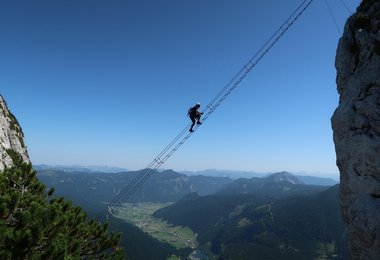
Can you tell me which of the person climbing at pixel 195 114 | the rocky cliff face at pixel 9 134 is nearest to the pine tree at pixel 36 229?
the person climbing at pixel 195 114

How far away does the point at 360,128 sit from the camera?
91.9 feet

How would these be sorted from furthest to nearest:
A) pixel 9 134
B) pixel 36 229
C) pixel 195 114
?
pixel 9 134 < pixel 195 114 < pixel 36 229

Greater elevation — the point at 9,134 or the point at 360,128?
the point at 9,134

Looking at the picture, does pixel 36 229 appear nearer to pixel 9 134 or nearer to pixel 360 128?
pixel 360 128

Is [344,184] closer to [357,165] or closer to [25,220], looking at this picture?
[357,165]

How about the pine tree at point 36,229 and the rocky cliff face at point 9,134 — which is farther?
the rocky cliff face at point 9,134

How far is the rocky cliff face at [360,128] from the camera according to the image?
24.5m

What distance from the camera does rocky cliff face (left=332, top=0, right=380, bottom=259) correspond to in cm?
2455

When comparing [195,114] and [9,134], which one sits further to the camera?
[9,134]

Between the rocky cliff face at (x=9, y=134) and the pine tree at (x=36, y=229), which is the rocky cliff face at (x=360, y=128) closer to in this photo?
the pine tree at (x=36, y=229)

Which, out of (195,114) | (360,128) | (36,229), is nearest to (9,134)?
(195,114)

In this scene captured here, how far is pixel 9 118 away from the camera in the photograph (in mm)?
93375

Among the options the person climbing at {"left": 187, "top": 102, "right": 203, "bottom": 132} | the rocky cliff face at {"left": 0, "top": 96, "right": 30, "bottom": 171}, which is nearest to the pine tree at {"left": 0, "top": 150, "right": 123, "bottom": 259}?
the person climbing at {"left": 187, "top": 102, "right": 203, "bottom": 132}

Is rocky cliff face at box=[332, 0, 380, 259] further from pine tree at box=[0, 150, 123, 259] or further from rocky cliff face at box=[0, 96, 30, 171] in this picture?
rocky cliff face at box=[0, 96, 30, 171]
